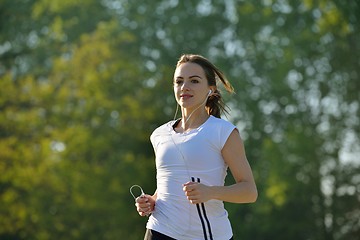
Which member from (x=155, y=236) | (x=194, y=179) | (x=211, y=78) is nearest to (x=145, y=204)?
(x=155, y=236)

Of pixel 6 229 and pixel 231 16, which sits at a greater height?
pixel 231 16

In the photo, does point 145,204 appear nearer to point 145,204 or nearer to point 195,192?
point 145,204

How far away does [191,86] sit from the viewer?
16.8ft

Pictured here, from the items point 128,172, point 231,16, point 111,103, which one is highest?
point 231,16

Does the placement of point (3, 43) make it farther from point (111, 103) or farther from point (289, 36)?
point (289, 36)

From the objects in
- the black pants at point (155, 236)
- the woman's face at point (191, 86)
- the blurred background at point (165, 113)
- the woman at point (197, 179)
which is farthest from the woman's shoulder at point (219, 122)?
the blurred background at point (165, 113)

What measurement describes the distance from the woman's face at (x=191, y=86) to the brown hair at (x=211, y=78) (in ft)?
0.10

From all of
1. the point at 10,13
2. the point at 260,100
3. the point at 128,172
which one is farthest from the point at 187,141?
the point at 10,13

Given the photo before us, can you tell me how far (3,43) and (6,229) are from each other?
6.63 meters

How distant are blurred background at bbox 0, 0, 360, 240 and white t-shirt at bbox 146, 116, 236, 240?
2307 cm

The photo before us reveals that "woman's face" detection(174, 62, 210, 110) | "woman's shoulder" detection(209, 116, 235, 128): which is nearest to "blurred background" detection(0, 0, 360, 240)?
"woman's face" detection(174, 62, 210, 110)

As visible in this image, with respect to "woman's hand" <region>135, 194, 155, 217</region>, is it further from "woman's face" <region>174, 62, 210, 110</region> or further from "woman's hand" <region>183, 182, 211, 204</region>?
"woman's face" <region>174, 62, 210, 110</region>

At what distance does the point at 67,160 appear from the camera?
92.4 feet

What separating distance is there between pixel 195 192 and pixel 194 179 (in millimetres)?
270
